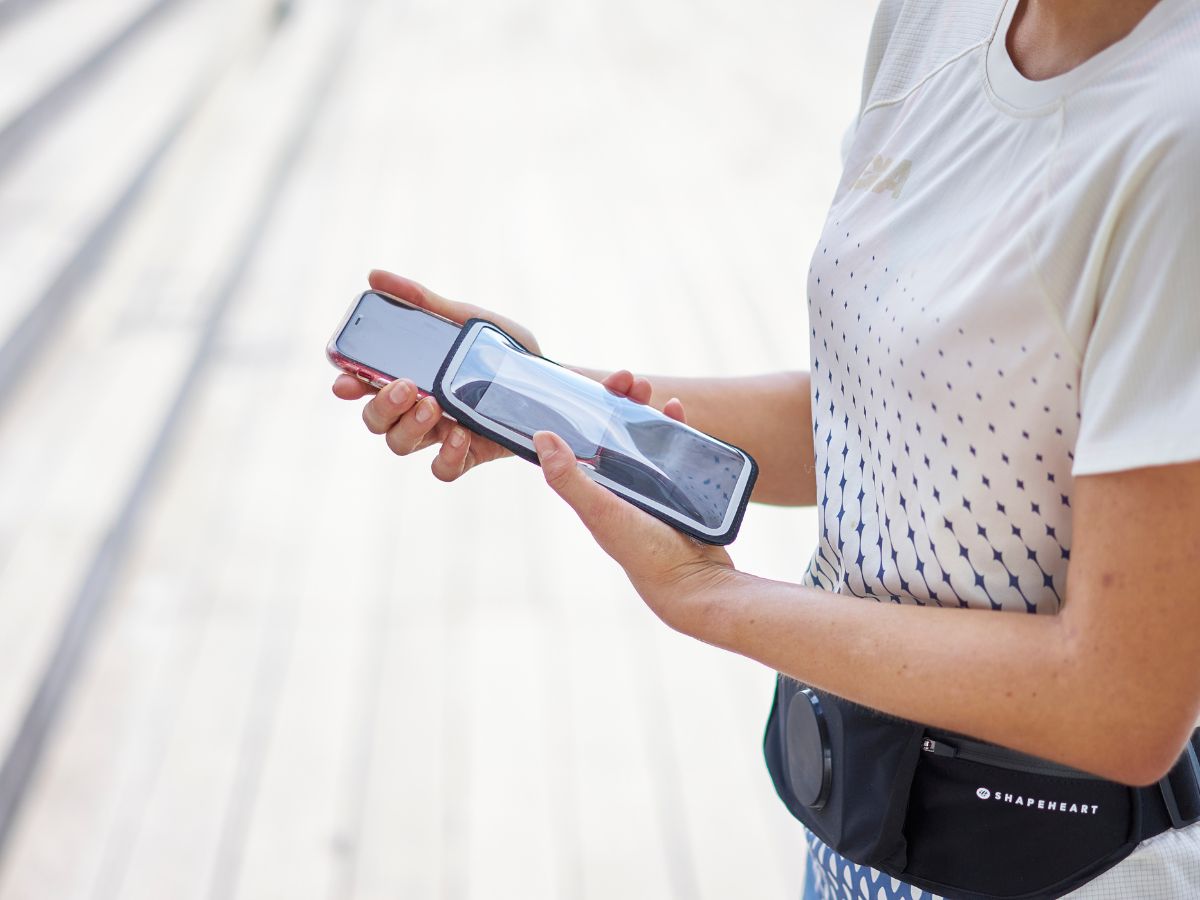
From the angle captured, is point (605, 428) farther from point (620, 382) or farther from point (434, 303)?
point (434, 303)

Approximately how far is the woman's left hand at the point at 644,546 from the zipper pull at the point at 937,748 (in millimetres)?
136

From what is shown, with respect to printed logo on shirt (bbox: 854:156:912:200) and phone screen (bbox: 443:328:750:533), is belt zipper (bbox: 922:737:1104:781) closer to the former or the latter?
phone screen (bbox: 443:328:750:533)

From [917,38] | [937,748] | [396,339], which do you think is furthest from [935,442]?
[396,339]

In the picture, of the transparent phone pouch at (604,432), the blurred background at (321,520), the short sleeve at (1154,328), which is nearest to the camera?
the short sleeve at (1154,328)

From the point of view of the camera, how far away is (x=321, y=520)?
7.20 ft

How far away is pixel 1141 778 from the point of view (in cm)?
52

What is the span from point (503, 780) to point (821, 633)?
1.19 m

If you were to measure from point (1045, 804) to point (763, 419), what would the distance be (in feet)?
1.12

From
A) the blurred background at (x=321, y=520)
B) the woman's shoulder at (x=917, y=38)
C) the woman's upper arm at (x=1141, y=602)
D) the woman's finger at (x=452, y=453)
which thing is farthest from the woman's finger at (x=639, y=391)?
the blurred background at (x=321, y=520)

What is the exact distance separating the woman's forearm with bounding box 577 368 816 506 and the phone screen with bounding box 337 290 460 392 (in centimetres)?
11

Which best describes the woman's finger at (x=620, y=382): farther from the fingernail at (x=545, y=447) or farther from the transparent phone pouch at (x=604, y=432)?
the fingernail at (x=545, y=447)

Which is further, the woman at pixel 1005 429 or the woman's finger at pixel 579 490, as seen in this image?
the woman's finger at pixel 579 490

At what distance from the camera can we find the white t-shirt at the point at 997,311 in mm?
466

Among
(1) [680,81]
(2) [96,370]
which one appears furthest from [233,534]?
(1) [680,81]
